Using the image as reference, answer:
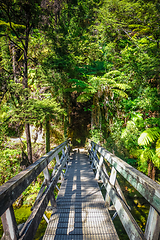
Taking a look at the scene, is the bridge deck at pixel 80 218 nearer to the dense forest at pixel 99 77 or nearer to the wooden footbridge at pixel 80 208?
the wooden footbridge at pixel 80 208

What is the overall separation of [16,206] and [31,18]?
1050 centimetres

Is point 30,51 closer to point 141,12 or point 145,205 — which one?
point 141,12

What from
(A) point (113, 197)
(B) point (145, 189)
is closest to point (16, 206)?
(A) point (113, 197)

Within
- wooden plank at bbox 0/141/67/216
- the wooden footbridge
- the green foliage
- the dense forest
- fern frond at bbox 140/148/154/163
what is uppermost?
the dense forest

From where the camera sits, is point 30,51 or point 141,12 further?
point 30,51

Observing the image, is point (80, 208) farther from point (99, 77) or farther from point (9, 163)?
point (9, 163)

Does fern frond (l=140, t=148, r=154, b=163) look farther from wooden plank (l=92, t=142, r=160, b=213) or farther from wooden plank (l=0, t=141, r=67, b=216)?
wooden plank (l=0, t=141, r=67, b=216)

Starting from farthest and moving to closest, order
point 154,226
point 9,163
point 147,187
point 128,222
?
point 9,163
point 128,222
point 147,187
point 154,226

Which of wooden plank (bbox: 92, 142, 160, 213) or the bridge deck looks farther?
the bridge deck

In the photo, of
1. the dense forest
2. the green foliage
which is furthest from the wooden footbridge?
the green foliage

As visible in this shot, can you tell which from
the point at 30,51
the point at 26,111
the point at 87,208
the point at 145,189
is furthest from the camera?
the point at 30,51

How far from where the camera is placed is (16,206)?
26.0 ft

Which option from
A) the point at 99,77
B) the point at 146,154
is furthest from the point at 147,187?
the point at 99,77

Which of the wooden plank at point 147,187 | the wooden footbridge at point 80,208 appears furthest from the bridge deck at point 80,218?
the wooden plank at point 147,187
